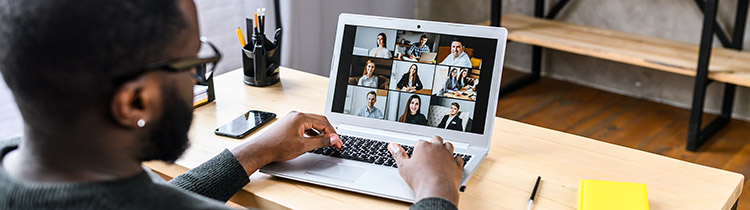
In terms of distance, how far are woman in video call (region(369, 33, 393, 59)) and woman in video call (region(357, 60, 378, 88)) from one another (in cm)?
2

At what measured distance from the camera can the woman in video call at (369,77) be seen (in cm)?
128

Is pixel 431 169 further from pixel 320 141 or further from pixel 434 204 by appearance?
pixel 320 141

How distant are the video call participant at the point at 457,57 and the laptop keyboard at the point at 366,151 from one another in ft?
0.58

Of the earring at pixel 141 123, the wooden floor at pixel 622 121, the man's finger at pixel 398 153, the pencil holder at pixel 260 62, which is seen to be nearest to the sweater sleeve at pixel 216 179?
the man's finger at pixel 398 153

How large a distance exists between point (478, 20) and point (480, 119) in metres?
2.51

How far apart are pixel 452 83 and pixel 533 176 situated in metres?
0.23

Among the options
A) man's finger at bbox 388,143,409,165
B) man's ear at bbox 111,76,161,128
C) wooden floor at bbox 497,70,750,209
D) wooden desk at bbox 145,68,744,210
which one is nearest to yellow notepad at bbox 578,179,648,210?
wooden desk at bbox 145,68,744,210

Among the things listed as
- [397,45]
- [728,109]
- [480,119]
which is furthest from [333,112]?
[728,109]

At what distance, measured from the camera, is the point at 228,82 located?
1618mm

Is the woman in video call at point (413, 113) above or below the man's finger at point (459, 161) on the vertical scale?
above

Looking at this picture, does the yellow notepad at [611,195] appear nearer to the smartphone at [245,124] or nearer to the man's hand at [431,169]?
the man's hand at [431,169]

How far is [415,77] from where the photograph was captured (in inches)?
49.3

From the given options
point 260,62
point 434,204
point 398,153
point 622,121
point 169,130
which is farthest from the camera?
point 622,121

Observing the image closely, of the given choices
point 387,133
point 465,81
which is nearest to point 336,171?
point 387,133
